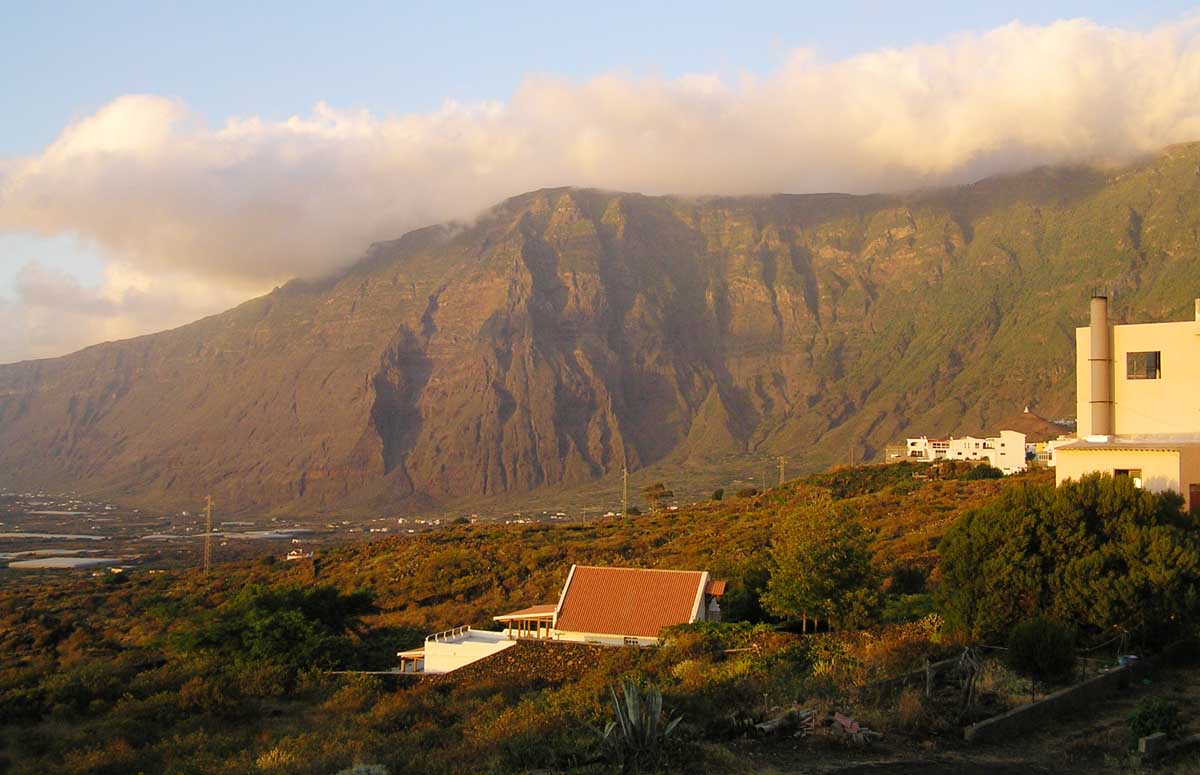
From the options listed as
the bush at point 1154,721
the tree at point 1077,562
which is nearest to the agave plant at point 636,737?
the bush at point 1154,721

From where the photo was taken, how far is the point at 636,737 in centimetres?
1109

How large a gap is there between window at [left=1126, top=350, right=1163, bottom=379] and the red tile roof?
18596 millimetres

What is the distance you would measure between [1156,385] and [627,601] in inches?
798

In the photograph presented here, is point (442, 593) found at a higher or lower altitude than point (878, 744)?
lower

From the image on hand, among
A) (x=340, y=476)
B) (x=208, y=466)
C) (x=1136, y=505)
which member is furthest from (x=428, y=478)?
(x=1136, y=505)

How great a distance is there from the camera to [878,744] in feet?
40.4

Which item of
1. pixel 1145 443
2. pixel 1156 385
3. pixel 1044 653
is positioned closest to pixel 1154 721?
pixel 1044 653

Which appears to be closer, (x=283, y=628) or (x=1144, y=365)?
(x=283, y=628)

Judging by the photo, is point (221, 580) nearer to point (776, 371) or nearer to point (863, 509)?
point (863, 509)

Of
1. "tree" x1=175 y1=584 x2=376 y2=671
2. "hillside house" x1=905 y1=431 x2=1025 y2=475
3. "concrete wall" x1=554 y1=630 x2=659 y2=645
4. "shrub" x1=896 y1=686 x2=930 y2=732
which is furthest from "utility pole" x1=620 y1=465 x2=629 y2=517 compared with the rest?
"shrub" x1=896 y1=686 x2=930 y2=732

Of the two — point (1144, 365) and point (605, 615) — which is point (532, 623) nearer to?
point (605, 615)

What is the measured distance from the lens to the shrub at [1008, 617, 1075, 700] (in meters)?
14.9

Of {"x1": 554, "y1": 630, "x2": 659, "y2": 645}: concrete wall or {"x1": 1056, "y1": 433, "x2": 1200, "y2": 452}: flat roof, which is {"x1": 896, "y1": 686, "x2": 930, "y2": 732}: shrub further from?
{"x1": 1056, "y1": 433, "x2": 1200, "y2": 452}: flat roof

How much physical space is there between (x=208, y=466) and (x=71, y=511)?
2952cm
